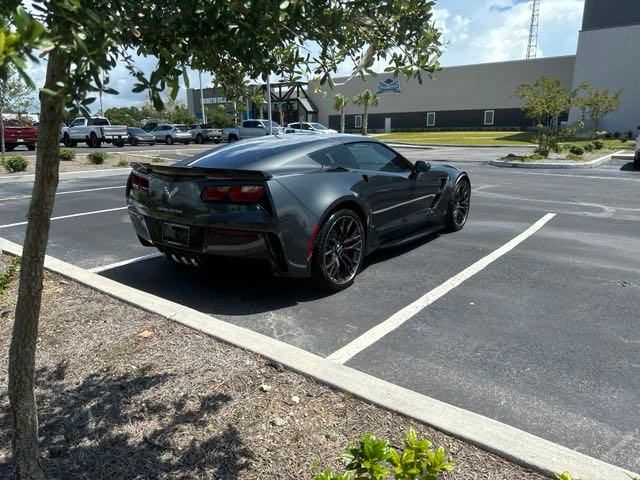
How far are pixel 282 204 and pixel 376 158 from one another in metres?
1.75

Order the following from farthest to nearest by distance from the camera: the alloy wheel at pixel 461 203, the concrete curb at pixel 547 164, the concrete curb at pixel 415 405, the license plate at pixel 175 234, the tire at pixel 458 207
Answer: the concrete curb at pixel 547 164
the alloy wheel at pixel 461 203
the tire at pixel 458 207
the license plate at pixel 175 234
the concrete curb at pixel 415 405

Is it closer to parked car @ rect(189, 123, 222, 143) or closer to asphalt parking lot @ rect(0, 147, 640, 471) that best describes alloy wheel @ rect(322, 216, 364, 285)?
asphalt parking lot @ rect(0, 147, 640, 471)

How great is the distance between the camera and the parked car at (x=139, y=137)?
35.9 meters

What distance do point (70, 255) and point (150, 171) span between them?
1.96m

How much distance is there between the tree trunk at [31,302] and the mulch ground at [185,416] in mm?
267

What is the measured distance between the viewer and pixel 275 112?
Answer: 59250 mm

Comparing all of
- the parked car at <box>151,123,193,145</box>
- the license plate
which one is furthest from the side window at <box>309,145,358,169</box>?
the parked car at <box>151,123,193,145</box>

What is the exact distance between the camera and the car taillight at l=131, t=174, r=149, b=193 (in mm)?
4641

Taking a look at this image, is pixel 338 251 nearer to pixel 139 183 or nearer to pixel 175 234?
pixel 175 234

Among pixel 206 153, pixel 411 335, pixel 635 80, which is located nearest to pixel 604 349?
pixel 411 335

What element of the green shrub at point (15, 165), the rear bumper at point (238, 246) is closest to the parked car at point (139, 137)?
the green shrub at point (15, 165)

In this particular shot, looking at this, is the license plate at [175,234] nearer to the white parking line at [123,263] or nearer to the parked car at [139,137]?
the white parking line at [123,263]

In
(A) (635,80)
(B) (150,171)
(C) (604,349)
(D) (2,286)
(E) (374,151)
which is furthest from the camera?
(A) (635,80)

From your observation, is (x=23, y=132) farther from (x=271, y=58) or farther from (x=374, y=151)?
(x=271, y=58)
